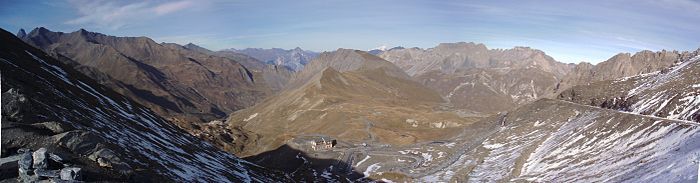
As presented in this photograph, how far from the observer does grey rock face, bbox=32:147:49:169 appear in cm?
2911

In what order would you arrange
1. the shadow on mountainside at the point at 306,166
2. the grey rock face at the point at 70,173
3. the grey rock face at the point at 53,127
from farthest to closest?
1. the shadow on mountainside at the point at 306,166
2. the grey rock face at the point at 53,127
3. the grey rock face at the point at 70,173

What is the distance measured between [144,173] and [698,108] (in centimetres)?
9952

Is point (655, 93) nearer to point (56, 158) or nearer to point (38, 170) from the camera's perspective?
point (56, 158)

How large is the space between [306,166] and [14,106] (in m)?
96.9

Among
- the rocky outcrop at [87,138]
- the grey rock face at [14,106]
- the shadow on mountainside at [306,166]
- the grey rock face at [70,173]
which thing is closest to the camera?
the grey rock face at [70,173]

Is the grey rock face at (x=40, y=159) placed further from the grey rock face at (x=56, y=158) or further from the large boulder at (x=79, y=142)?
the large boulder at (x=79, y=142)

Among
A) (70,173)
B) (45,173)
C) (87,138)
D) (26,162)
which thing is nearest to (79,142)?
(87,138)

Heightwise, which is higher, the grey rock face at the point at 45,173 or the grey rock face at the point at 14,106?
the grey rock face at the point at 14,106

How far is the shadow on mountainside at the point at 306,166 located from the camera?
122m

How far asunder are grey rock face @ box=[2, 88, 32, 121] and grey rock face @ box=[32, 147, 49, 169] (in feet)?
64.6

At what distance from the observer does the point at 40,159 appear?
29203 millimetres

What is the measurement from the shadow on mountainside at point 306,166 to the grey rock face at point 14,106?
68.8 meters

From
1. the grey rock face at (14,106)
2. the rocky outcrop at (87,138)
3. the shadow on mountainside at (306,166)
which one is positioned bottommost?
the shadow on mountainside at (306,166)

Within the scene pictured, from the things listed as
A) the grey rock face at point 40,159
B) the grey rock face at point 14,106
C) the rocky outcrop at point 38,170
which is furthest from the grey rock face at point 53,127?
the grey rock face at point 40,159
